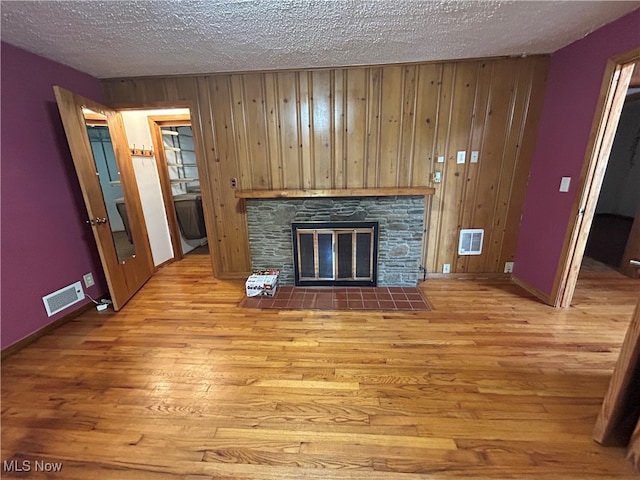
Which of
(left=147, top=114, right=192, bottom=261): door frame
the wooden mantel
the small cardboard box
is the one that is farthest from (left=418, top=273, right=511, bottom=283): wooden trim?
(left=147, top=114, right=192, bottom=261): door frame

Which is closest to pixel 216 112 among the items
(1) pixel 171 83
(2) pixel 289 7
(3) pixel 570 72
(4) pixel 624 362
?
(1) pixel 171 83

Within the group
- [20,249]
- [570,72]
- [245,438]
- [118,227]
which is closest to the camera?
[245,438]

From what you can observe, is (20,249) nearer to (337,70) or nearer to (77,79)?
(77,79)

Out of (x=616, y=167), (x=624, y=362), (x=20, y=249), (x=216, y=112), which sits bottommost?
(x=624, y=362)

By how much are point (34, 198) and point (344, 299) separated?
295 cm

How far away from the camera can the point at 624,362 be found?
1.25 m

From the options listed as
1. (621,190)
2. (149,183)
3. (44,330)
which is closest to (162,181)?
(149,183)

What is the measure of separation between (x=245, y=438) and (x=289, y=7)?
2.60 m

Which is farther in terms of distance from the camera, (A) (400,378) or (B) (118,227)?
(B) (118,227)

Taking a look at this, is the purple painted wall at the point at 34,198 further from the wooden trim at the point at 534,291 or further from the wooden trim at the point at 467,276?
the wooden trim at the point at 534,291

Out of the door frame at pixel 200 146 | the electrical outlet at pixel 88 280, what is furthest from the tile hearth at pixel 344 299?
the electrical outlet at pixel 88 280

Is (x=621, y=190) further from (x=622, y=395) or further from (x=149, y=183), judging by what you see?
(x=149, y=183)

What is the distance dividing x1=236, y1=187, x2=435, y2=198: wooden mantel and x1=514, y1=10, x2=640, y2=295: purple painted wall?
3.72 feet

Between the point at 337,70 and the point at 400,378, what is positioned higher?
the point at 337,70
